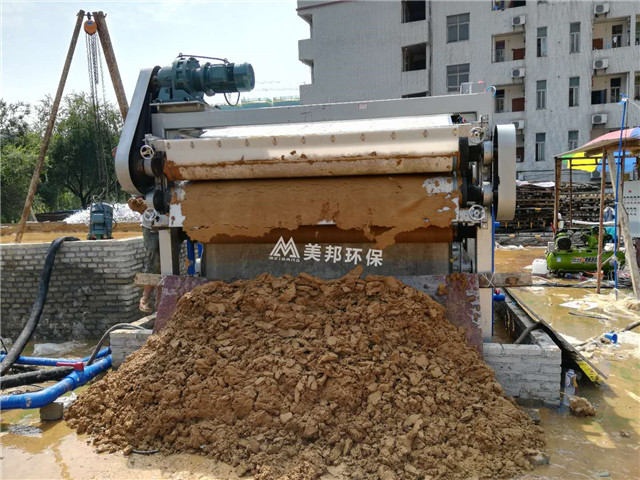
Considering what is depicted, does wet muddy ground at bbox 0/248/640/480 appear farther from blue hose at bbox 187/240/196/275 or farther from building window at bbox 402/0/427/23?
building window at bbox 402/0/427/23

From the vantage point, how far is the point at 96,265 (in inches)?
255

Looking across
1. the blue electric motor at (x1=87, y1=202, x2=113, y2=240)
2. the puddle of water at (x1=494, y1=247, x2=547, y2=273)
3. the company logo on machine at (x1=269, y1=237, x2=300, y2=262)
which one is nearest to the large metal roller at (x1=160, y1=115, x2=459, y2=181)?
the company logo on machine at (x1=269, y1=237, x2=300, y2=262)

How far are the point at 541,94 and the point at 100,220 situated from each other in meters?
23.9

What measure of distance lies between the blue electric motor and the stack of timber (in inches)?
618

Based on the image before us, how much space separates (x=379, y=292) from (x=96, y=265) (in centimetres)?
449

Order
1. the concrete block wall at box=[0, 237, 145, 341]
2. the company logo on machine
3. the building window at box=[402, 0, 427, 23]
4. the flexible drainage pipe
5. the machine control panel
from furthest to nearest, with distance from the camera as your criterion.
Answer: the building window at box=[402, 0, 427, 23] → the machine control panel → the concrete block wall at box=[0, 237, 145, 341] → the flexible drainage pipe → the company logo on machine

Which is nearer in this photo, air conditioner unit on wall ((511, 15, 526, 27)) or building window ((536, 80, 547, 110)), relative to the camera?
air conditioner unit on wall ((511, 15, 526, 27))

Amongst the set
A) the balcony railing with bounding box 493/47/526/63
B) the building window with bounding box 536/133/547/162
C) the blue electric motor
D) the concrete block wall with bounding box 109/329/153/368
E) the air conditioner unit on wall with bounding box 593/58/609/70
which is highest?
the balcony railing with bounding box 493/47/526/63

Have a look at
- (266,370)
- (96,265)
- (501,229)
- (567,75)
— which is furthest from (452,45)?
(266,370)

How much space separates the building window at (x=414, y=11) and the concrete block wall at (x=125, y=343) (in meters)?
25.6

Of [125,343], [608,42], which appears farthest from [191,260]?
[608,42]

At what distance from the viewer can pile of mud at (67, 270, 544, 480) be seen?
3014 mm

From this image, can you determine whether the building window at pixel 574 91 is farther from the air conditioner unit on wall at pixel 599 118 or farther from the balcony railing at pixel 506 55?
the balcony railing at pixel 506 55

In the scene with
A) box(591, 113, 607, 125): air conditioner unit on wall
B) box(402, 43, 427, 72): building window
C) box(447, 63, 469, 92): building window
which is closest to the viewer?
→ box(591, 113, 607, 125): air conditioner unit on wall
